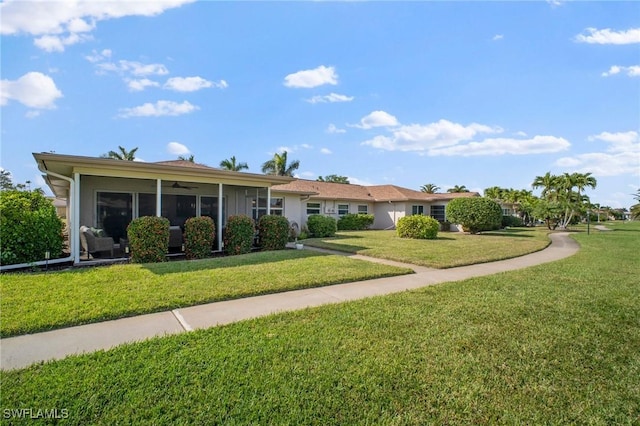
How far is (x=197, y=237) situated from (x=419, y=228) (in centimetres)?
1258

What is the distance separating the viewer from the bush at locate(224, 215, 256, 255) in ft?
35.7

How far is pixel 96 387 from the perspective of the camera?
2711 mm

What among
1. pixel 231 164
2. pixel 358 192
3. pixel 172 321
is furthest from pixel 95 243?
pixel 231 164

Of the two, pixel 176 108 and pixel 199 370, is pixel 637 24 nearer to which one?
Answer: pixel 199 370

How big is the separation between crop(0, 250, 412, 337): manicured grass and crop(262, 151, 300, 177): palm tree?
29.6 metres

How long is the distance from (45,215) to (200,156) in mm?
33940

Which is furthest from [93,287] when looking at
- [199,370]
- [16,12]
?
[16,12]

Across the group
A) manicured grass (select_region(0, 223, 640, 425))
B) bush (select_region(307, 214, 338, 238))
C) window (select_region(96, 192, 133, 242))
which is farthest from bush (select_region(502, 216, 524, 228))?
window (select_region(96, 192, 133, 242))

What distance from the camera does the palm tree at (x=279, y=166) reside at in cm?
3788

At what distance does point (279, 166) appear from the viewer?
3791cm

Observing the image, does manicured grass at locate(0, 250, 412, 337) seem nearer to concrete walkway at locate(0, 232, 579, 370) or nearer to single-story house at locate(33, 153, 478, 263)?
concrete walkway at locate(0, 232, 579, 370)

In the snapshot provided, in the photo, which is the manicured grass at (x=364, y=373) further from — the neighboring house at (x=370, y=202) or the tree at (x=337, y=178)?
the tree at (x=337, y=178)

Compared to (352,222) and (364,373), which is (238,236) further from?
(352,222)

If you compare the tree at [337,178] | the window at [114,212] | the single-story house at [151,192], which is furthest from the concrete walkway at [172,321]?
the tree at [337,178]
